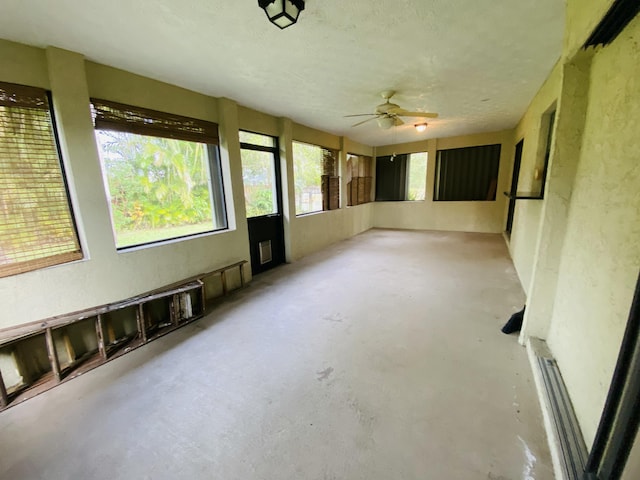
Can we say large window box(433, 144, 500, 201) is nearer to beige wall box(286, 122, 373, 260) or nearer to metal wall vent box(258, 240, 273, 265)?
beige wall box(286, 122, 373, 260)

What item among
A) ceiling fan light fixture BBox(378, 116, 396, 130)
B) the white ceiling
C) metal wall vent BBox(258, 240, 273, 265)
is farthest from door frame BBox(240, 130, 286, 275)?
ceiling fan light fixture BBox(378, 116, 396, 130)

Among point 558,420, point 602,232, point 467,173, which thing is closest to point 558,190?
point 602,232

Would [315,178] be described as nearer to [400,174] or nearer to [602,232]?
[400,174]

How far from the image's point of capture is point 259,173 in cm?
420

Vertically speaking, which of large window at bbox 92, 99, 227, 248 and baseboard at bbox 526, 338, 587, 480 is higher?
large window at bbox 92, 99, 227, 248

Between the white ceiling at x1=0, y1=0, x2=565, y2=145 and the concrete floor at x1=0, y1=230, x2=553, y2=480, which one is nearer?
the concrete floor at x1=0, y1=230, x2=553, y2=480

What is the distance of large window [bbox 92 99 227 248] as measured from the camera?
8.09 feet

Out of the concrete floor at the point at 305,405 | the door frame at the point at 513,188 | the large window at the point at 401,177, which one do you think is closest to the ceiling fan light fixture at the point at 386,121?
the concrete floor at the point at 305,405

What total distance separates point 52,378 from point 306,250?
388 cm

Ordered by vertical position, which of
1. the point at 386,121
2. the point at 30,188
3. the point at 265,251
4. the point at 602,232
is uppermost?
the point at 386,121

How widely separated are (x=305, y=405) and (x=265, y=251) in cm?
301

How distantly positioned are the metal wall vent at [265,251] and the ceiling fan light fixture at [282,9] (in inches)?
126

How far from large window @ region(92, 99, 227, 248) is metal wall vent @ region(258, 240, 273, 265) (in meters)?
0.97

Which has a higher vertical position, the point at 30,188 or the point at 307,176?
the point at 307,176
